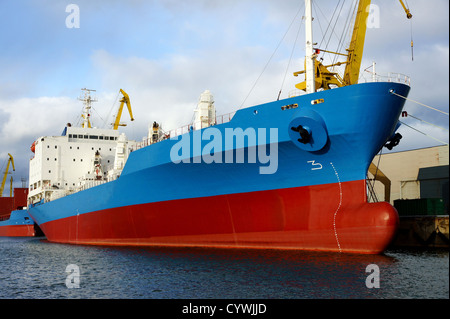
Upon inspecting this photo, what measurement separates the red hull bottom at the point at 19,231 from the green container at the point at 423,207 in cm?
3591

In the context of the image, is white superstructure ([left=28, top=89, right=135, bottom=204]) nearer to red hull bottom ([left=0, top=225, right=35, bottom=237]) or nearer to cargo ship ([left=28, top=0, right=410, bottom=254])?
cargo ship ([left=28, top=0, right=410, bottom=254])

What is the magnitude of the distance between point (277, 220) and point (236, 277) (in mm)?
4628

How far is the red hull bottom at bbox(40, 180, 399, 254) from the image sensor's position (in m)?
14.6

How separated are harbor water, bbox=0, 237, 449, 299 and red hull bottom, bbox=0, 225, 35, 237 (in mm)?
28940

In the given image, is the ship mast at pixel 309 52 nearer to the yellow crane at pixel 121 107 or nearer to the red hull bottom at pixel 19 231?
the yellow crane at pixel 121 107

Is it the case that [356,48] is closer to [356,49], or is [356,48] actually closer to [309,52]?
[356,49]

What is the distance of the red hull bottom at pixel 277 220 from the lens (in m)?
14.6

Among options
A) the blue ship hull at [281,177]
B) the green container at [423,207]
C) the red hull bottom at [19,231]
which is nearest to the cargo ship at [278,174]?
the blue ship hull at [281,177]

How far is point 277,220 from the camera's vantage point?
16250 millimetres

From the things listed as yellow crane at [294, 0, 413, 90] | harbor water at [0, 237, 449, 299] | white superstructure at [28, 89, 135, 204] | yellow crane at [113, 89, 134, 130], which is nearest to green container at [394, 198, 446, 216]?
harbor water at [0, 237, 449, 299]

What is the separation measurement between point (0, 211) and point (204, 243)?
159 feet

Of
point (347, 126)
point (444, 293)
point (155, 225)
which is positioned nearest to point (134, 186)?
point (155, 225)

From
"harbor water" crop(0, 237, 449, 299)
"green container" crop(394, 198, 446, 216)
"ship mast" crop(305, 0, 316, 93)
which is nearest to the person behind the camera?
"harbor water" crop(0, 237, 449, 299)
